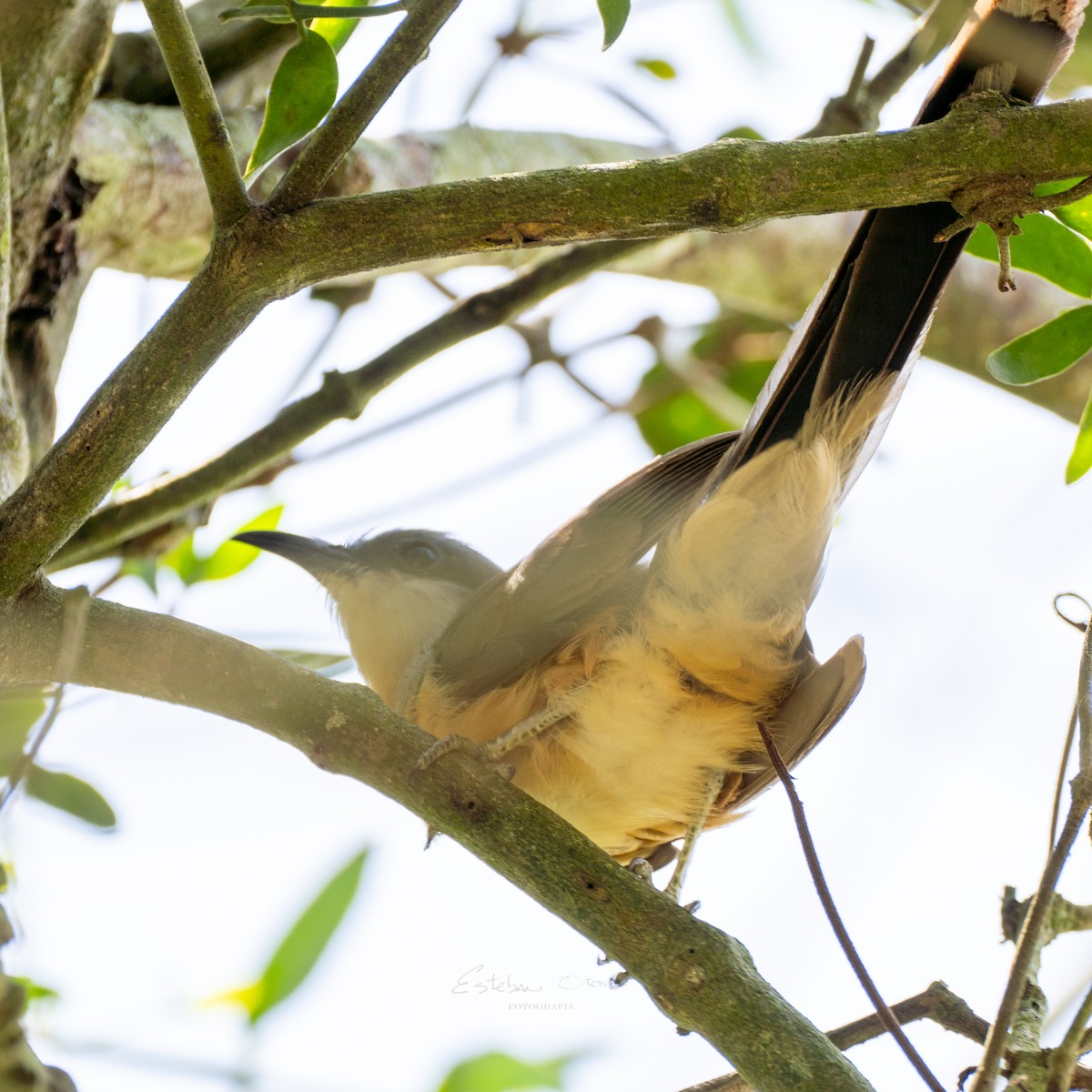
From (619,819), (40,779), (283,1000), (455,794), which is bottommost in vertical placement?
(283,1000)

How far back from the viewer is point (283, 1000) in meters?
2.07

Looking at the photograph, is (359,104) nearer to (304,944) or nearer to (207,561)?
(304,944)

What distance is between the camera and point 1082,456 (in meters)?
2.00

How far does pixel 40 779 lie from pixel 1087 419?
210cm

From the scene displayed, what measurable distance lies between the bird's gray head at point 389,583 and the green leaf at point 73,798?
0.96 m

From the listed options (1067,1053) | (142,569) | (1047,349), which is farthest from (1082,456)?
(142,569)

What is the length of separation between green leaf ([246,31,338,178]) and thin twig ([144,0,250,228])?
307 millimetres

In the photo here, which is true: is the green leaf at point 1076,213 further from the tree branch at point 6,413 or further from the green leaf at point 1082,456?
the tree branch at point 6,413

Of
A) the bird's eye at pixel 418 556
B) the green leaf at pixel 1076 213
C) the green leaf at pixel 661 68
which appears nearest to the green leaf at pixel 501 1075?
the green leaf at pixel 1076 213

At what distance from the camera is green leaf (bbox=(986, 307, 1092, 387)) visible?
1943 mm

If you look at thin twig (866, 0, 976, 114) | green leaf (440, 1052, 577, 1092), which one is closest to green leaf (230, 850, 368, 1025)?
green leaf (440, 1052, 577, 1092)

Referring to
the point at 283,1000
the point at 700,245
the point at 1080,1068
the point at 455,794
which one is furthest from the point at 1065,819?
the point at 700,245

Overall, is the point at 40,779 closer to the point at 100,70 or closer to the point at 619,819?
the point at 619,819

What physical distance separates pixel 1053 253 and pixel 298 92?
1.25m
